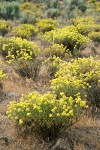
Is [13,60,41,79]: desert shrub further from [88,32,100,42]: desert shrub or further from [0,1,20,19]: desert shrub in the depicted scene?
[0,1,20,19]: desert shrub

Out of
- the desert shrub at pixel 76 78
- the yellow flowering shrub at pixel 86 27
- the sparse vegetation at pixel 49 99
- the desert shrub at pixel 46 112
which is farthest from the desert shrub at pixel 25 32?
the desert shrub at pixel 46 112

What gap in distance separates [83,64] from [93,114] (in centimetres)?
135

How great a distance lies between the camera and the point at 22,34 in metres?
12.5

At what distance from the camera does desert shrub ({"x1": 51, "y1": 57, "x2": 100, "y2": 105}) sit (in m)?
5.60

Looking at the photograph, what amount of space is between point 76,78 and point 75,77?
36 cm

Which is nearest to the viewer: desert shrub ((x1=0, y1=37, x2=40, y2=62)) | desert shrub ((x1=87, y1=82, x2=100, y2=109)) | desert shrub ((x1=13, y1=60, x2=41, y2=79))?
desert shrub ((x1=87, y1=82, x2=100, y2=109))

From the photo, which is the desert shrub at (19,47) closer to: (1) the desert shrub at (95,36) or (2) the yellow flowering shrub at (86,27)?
(1) the desert shrub at (95,36)

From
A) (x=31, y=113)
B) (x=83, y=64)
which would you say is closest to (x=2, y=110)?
(x=31, y=113)

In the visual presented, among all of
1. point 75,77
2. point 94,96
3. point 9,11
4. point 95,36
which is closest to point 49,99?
point 75,77

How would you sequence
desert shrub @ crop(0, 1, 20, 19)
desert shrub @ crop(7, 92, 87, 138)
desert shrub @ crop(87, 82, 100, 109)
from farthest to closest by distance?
desert shrub @ crop(0, 1, 20, 19), desert shrub @ crop(87, 82, 100, 109), desert shrub @ crop(7, 92, 87, 138)

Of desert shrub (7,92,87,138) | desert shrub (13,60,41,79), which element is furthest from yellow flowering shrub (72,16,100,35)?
desert shrub (7,92,87,138)

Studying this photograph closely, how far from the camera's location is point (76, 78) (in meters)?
6.32

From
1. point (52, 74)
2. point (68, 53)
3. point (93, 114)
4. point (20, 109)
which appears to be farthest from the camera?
point (68, 53)

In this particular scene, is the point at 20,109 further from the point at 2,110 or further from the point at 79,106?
the point at 2,110
